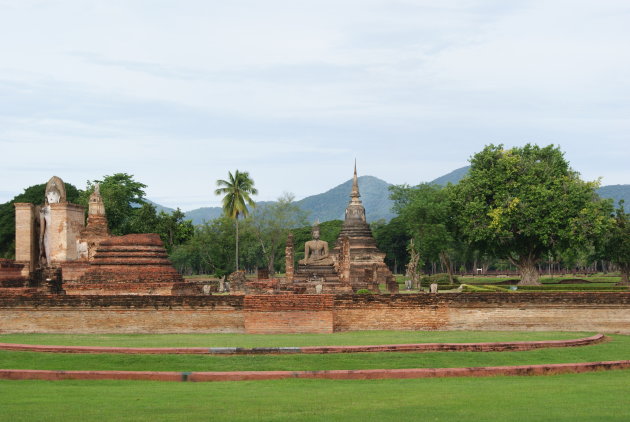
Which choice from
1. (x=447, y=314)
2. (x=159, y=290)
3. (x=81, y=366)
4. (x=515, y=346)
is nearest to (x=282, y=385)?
(x=81, y=366)

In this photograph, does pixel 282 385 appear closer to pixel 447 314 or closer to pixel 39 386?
pixel 39 386

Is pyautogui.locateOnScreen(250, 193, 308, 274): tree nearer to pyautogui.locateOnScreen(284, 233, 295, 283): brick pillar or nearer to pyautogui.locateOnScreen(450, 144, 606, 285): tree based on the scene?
pyautogui.locateOnScreen(450, 144, 606, 285): tree

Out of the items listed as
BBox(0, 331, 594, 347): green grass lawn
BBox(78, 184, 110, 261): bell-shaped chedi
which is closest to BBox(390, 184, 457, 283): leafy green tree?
BBox(78, 184, 110, 261): bell-shaped chedi

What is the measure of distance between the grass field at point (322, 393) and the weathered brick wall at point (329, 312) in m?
3.82

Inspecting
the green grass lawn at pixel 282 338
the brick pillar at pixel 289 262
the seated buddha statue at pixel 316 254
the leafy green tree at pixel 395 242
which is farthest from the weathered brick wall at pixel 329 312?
the leafy green tree at pixel 395 242

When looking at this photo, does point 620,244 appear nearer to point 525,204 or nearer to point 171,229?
point 525,204

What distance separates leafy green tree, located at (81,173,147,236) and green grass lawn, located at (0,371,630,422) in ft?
179

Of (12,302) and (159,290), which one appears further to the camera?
(159,290)

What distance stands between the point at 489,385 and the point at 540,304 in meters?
10.8

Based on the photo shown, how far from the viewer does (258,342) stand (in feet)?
64.7

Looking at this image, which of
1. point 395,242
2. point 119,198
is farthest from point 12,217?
point 395,242

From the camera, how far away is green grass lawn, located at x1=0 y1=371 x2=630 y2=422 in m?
11.1

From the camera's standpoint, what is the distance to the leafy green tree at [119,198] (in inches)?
2685

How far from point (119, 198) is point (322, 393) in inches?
2375
